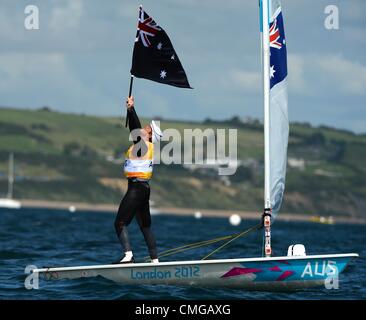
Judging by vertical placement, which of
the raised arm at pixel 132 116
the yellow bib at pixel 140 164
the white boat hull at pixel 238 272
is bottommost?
the white boat hull at pixel 238 272

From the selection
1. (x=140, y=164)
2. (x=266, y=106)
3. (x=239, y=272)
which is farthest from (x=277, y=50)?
(x=239, y=272)

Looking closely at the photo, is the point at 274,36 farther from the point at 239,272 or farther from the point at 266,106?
the point at 239,272

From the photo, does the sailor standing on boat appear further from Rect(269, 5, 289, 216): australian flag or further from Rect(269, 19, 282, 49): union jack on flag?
Rect(269, 19, 282, 49): union jack on flag

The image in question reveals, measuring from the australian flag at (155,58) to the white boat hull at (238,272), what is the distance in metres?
4.07

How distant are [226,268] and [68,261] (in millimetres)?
8214

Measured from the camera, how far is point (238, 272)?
902 inches

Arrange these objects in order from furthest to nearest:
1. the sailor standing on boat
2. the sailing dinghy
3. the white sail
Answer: the white sail < the sailor standing on boat < the sailing dinghy

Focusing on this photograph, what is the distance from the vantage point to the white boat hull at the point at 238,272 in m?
22.8

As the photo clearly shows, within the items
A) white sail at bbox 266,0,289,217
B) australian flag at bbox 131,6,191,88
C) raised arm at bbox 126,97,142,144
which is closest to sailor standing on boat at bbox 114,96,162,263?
raised arm at bbox 126,97,142,144

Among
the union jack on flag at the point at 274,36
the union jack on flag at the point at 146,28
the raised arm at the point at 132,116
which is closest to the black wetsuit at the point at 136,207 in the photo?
the raised arm at the point at 132,116

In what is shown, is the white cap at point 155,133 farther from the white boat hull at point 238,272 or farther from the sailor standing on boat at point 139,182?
the white boat hull at point 238,272

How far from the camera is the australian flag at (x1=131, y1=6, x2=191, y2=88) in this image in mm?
23953

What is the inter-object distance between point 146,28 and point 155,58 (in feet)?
2.27
